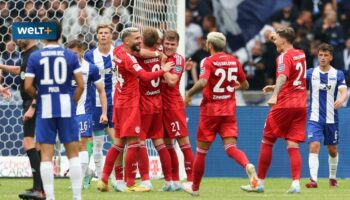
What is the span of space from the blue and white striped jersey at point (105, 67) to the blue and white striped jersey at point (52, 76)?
3938 millimetres

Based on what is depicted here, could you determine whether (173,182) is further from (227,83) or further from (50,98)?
(50,98)

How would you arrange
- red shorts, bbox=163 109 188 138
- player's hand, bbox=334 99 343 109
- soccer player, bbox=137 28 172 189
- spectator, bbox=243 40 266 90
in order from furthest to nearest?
spectator, bbox=243 40 266 90 → player's hand, bbox=334 99 343 109 → red shorts, bbox=163 109 188 138 → soccer player, bbox=137 28 172 189

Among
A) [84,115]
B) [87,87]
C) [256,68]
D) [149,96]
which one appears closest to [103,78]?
[87,87]

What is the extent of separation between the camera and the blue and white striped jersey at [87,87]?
42.3 ft

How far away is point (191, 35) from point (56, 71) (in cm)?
1121

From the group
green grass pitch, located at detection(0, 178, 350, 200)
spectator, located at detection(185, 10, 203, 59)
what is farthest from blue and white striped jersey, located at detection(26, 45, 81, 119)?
spectator, located at detection(185, 10, 203, 59)

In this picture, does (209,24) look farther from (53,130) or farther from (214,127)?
(53,130)

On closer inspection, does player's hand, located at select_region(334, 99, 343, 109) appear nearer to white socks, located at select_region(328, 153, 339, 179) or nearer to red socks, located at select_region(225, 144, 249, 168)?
white socks, located at select_region(328, 153, 339, 179)

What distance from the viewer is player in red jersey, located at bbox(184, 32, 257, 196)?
1237cm

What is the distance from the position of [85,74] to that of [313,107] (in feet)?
11.3

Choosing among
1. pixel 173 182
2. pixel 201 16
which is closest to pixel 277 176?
pixel 173 182

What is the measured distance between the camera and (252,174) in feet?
40.5

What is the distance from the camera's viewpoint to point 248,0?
71.9 ft

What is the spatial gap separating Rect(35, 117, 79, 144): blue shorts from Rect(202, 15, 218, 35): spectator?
35.5ft
